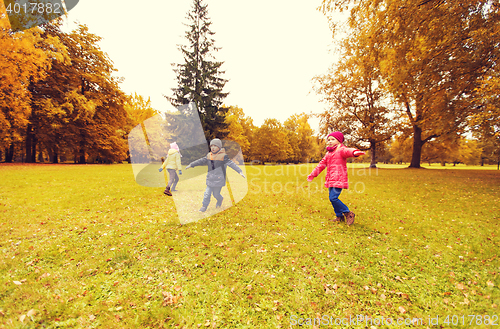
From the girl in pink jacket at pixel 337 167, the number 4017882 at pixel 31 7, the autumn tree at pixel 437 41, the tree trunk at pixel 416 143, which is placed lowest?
the girl in pink jacket at pixel 337 167

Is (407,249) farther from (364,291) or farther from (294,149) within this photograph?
(294,149)

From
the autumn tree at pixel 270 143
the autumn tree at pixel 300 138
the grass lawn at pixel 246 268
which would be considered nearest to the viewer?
the grass lawn at pixel 246 268

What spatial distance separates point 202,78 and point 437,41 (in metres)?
27.8

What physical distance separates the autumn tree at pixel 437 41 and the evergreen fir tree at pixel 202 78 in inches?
895

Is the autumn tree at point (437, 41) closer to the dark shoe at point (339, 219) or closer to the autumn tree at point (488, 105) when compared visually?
the autumn tree at point (488, 105)

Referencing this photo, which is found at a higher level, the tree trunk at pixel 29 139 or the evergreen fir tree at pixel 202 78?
the evergreen fir tree at pixel 202 78

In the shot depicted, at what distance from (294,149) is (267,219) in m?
54.6

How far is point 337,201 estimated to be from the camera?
6508 mm

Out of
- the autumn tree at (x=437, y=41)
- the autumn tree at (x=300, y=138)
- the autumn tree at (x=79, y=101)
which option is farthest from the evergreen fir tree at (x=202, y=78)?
the autumn tree at (x=300, y=138)

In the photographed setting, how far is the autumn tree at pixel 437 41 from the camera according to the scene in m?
9.48

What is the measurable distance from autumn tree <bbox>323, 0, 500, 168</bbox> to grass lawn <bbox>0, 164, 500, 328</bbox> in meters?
7.98

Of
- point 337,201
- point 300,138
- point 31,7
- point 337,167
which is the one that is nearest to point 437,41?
point 337,167

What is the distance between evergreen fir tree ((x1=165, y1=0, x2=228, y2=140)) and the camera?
30.8 metres

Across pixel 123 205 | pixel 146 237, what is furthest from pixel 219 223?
pixel 123 205
